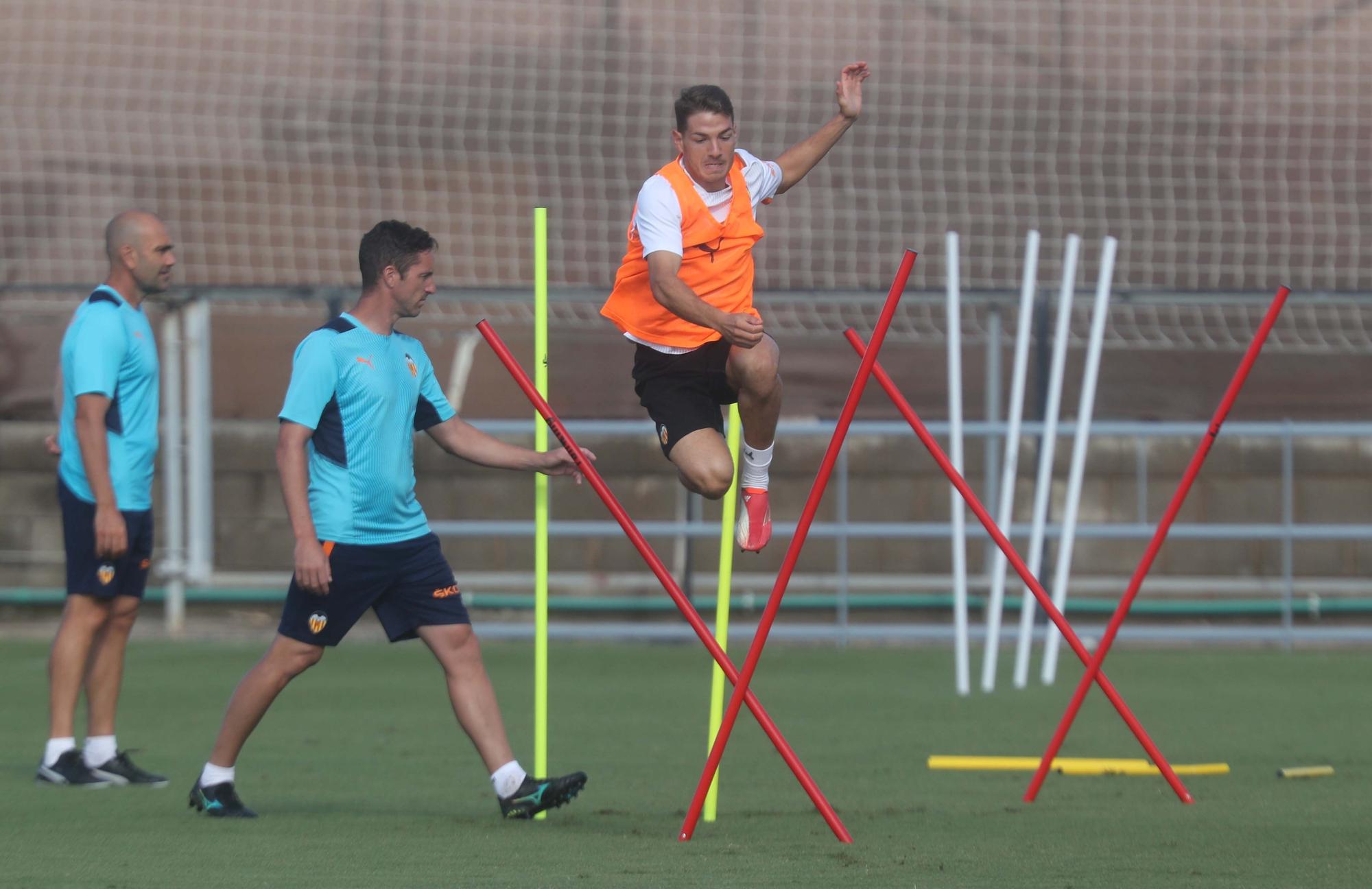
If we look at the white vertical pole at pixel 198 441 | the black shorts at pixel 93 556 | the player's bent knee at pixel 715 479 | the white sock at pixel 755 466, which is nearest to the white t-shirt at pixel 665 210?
the player's bent knee at pixel 715 479

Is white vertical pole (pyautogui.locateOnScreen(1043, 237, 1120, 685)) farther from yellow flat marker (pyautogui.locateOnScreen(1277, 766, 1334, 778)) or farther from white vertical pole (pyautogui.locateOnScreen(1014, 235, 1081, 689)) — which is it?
yellow flat marker (pyautogui.locateOnScreen(1277, 766, 1334, 778))

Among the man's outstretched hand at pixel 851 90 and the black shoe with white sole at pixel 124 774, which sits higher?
the man's outstretched hand at pixel 851 90

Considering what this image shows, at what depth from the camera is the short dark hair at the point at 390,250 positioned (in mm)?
4684

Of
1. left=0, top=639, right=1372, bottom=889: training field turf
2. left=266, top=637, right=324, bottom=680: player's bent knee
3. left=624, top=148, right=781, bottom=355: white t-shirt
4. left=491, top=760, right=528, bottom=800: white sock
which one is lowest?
left=0, top=639, right=1372, bottom=889: training field turf

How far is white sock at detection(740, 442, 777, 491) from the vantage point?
4957mm

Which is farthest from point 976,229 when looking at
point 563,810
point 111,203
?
point 563,810

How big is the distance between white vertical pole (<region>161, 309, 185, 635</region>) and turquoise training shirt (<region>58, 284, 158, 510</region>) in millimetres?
4304

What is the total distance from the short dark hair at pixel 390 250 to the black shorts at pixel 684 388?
69 centimetres

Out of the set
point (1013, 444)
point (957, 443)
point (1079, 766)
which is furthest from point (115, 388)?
point (1013, 444)

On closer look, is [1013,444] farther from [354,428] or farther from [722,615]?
[354,428]

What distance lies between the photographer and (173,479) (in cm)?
967

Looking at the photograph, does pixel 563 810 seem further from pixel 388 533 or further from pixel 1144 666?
pixel 1144 666

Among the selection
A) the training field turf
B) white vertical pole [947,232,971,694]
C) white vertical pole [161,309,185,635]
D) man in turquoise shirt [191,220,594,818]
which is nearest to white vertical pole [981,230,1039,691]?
white vertical pole [947,232,971,694]

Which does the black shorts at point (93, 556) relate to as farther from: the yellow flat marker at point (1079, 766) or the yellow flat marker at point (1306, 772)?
the yellow flat marker at point (1306, 772)
